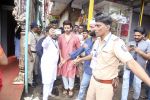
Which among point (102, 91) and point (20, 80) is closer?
point (102, 91)

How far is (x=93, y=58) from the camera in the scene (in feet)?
13.0

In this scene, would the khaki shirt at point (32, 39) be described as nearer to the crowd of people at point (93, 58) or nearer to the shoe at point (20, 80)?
the crowd of people at point (93, 58)

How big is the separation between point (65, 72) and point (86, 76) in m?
1.01

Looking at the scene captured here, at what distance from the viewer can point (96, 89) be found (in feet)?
12.2

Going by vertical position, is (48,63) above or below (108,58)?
below

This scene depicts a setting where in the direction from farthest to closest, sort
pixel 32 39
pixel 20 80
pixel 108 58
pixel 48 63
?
pixel 32 39 < pixel 20 80 < pixel 48 63 < pixel 108 58

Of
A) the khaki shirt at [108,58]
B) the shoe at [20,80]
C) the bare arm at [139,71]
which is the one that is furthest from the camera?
the shoe at [20,80]

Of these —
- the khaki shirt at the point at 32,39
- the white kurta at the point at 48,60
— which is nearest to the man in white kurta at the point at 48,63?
the white kurta at the point at 48,60

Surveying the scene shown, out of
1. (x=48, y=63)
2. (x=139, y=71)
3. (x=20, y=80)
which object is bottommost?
(x=20, y=80)

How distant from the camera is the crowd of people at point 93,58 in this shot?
3.59 metres

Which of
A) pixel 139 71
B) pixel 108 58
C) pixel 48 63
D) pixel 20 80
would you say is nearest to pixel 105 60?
pixel 108 58

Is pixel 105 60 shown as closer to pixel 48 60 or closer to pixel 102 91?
pixel 102 91

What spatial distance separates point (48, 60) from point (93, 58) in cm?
225

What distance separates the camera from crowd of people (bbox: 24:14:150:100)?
11.8 ft
